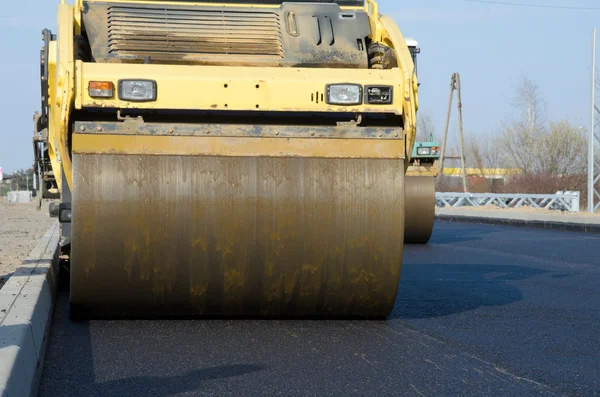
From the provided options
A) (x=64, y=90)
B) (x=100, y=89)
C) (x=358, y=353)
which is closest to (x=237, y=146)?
(x=100, y=89)

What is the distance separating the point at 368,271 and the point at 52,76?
2.48m

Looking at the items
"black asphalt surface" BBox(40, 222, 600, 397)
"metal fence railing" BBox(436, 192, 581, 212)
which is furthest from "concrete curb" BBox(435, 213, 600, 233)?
"black asphalt surface" BBox(40, 222, 600, 397)

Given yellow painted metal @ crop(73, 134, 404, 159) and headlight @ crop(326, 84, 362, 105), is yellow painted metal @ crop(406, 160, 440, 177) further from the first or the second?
headlight @ crop(326, 84, 362, 105)

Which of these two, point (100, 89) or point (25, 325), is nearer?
point (25, 325)

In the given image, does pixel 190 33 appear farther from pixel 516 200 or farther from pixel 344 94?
pixel 516 200

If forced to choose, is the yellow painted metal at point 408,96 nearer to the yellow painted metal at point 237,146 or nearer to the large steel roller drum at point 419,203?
the yellow painted metal at point 237,146

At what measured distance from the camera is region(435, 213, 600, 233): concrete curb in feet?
74.6

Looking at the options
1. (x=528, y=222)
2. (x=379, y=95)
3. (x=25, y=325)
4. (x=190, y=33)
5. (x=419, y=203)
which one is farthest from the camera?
(x=528, y=222)

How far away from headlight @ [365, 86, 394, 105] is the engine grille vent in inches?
38.2

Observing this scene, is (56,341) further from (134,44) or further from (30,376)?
(134,44)

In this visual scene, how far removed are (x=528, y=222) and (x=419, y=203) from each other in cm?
968

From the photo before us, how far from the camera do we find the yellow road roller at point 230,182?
6.17 meters

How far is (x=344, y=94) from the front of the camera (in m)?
6.32

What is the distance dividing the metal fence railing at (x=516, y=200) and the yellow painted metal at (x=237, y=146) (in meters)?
29.6
